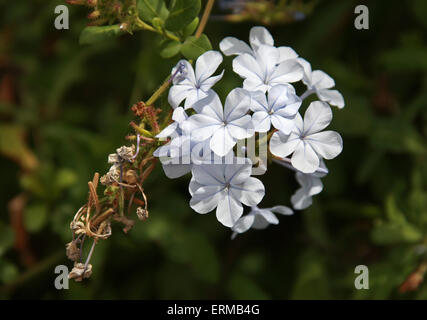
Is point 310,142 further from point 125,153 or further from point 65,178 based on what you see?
point 65,178

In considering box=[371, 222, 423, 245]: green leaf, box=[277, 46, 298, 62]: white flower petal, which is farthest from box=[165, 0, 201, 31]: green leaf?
box=[371, 222, 423, 245]: green leaf

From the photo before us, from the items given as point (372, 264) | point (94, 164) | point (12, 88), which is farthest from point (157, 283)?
point (12, 88)

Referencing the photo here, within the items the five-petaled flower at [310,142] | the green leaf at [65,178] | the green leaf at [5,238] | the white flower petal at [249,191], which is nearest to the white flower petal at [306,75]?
the five-petaled flower at [310,142]

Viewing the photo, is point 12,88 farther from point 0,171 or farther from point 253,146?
point 253,146

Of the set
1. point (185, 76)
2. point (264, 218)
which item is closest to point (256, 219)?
point (264, 218)

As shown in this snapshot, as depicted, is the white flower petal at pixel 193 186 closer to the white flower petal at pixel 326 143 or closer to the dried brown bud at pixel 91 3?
the white flower petal at pixel 326 143
